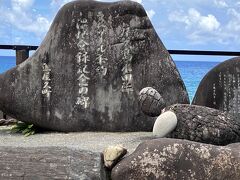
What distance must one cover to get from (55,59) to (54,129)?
2.68ft

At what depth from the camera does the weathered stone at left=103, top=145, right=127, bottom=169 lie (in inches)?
122

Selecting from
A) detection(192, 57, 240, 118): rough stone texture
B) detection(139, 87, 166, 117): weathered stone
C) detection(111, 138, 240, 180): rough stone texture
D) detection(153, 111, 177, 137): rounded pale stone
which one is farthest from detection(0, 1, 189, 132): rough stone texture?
detection(111, 138, 240, 180): rough stone texture

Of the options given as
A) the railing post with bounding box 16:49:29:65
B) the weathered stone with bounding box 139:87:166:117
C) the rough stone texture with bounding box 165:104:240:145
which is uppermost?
the railing post with bounding box 16:49:29:65

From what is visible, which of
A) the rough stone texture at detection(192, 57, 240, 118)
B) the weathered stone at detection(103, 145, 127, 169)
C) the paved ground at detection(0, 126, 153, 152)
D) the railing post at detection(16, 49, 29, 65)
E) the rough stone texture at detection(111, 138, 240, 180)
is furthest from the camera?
the railing post at detection(16, 49, 29, 65)

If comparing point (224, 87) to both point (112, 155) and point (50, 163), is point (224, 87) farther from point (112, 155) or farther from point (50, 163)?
point (50, 163)

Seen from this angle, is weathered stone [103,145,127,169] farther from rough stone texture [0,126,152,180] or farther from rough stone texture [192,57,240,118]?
rough stone texture [192,57,240,118]

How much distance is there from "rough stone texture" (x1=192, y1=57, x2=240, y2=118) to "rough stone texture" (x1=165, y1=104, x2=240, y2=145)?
4.17ft

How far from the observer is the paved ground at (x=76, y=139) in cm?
441

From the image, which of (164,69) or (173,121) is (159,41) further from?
(173,121)

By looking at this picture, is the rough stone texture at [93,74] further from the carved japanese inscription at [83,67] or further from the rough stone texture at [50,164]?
the rough stone texture at [50,164]

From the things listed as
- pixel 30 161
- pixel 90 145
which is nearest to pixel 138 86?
pixel 90 145

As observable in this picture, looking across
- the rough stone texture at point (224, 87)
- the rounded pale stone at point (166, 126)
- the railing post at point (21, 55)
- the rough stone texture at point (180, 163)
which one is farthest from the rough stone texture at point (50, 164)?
the railing post at point (21, 55)

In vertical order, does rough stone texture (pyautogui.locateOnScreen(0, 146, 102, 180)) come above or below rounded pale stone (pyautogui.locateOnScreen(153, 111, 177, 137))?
below

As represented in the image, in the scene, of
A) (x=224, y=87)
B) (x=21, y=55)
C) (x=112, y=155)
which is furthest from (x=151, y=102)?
(x=21, y=55)
